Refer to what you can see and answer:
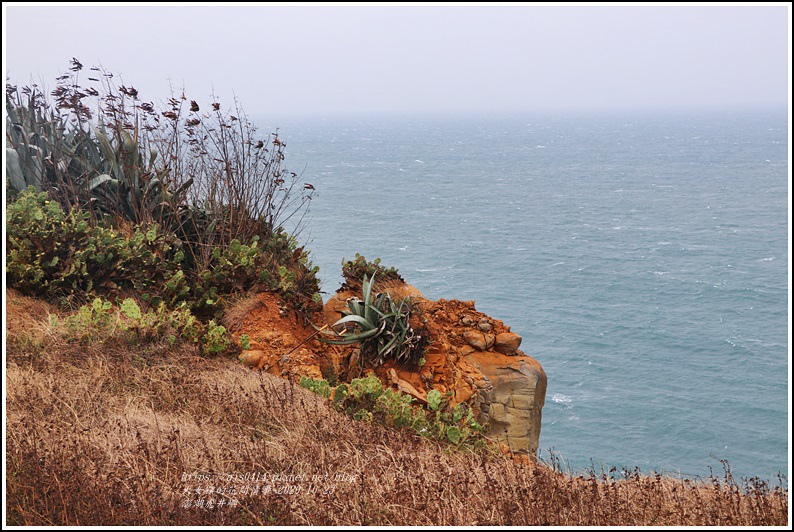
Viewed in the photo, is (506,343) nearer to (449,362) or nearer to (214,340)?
(449,362)

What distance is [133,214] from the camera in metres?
7.55

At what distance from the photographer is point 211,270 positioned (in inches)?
287

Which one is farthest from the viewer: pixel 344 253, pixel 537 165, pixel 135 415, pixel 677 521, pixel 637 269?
pixel 537 165

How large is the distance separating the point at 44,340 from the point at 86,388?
0.97 m

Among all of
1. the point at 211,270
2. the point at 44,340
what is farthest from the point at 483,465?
the point at 211,270

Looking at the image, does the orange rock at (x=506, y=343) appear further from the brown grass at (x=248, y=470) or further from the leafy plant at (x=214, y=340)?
the leafy plant at (x=214, y=340)

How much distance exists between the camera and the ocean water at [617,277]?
20688 mm

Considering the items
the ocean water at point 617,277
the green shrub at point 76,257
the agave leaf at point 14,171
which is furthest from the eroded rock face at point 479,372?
the agave leaf at point 14,171

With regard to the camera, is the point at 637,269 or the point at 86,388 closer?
the point at 86,388

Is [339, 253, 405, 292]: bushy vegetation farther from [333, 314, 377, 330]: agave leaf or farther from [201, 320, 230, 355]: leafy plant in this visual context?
[201, 320, 230, 355]: leafy plant

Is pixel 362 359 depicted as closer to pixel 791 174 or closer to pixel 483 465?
pixel 483 465

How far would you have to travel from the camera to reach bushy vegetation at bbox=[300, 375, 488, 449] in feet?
17.1

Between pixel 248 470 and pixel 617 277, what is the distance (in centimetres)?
3271

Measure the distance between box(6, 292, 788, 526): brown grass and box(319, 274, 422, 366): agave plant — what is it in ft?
3.70
